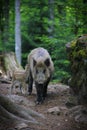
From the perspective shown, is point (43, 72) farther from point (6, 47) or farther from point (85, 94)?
point (6, 47)

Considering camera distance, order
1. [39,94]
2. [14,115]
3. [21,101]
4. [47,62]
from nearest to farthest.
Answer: [14,115]
[21,101]
[39,94]
[47,62]

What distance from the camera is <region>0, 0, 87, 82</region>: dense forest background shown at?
14.6 metres

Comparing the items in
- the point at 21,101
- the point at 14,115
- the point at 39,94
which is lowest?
the point at 39,94

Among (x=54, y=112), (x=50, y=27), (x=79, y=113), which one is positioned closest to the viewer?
(x=79, y=113)

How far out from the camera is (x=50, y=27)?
66.4 feet

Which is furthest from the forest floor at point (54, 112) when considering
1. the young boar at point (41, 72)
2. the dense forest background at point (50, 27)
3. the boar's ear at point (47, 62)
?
the dense forest background at point (50, 27)

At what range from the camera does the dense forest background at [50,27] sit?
574 inches

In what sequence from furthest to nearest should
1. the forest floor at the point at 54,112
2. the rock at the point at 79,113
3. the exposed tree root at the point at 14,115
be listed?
the rock at the point at 79,113
the forest floor at the point at 54,112
the exposed tree root at the point at 14,115

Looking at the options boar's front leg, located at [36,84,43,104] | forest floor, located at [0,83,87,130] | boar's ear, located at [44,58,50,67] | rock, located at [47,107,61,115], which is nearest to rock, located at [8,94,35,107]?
forest floor, located at [0,83,87,130]

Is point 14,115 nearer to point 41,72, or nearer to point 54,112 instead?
point 54,112

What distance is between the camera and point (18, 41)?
698 inches

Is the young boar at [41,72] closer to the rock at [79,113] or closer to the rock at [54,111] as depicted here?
the rock at [54,111]

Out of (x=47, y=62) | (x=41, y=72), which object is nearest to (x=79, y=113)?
(x=41, y=72)

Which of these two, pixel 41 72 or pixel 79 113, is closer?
pixel 79 113
